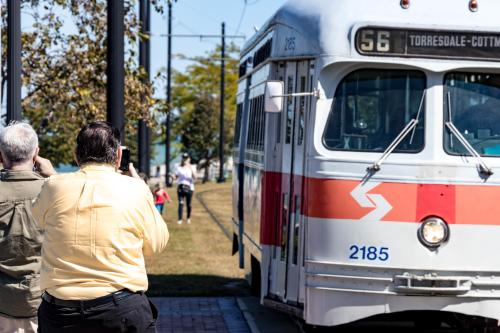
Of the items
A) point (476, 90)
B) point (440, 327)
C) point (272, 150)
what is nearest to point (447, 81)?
point (476, 90)

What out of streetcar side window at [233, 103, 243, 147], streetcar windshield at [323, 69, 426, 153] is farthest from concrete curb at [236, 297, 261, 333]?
streetcar windshield at [323, 69, 426, 153]

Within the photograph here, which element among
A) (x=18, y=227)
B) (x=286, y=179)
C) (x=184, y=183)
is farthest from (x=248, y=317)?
(x=184, y=183)

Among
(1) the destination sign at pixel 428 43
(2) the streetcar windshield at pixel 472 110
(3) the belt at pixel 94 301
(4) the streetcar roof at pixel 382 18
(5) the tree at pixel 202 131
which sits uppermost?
(4) the streetcar roof at pixel 382 18

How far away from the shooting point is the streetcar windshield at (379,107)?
28.5 ft

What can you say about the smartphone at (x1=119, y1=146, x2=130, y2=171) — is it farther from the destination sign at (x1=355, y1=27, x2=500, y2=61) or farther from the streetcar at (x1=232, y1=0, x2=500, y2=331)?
the destination sign at (x1=355, y1=27, x2=500, y2=61)

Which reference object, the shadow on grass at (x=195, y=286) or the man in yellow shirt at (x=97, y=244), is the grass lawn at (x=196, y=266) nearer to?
the shadow on grass at (x=195, y=286)

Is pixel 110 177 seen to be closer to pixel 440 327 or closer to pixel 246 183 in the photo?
pixel 440 327

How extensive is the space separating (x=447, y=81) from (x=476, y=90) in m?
0.24

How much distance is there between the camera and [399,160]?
8.56 meters

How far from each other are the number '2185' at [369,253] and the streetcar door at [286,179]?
1.03 m

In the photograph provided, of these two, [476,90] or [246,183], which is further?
[246,183]

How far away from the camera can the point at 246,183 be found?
1277cm

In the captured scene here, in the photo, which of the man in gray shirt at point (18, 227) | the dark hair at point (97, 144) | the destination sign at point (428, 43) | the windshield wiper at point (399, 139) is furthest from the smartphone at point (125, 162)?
the destination sign at point (428, 43)

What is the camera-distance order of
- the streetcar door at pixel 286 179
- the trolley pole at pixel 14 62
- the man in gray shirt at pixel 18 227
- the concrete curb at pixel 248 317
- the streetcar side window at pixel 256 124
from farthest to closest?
the trolley pole at pixel 14 62 < the streetcar side window at pixel 256 124 < the concrete curb at pixel 248 317 < the streetcar door at pixel 286 179 < the man in gray shirt at pixel 18 227
